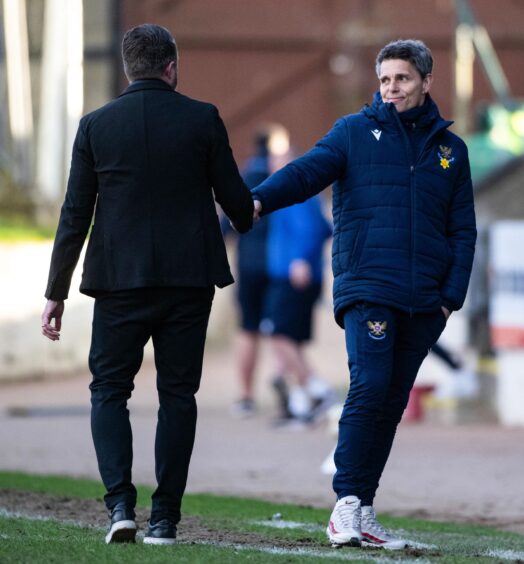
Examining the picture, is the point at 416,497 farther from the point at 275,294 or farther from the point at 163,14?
the point at 163,14

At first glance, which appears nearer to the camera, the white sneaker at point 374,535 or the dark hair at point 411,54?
the white sneaker at point 374,535

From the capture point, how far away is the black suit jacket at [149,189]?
5629 millimetres

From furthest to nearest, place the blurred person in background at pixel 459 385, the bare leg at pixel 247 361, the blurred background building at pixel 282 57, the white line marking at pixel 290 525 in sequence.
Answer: the blurred background building at pixel 282 57 → the bare leg at pixel 247 361 → the blurred person in background at pixel 459 385 → the white line marking at pixel 290 525

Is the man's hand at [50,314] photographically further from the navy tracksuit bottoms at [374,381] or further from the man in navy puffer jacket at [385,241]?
the navy tracksuit bottoms at [374,381]

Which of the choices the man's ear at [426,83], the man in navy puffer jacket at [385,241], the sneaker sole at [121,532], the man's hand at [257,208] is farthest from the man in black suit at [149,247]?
the man's ear at [426,83]

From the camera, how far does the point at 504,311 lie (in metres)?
11.3

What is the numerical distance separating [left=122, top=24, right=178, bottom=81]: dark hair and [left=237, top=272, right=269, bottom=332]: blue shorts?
6.21 meters

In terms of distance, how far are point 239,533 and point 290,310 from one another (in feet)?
17.2

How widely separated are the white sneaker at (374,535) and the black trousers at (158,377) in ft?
2.48

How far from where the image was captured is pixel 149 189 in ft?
18.5

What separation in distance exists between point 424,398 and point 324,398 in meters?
0.84

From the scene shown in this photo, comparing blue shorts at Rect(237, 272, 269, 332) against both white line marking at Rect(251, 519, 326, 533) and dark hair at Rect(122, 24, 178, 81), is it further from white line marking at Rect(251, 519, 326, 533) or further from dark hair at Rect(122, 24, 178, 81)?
dark hair at Rect(122, 24, 178, 81)

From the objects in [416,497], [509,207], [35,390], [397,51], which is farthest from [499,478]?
[35,390]

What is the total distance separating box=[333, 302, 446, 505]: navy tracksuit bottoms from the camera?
5977 mm
